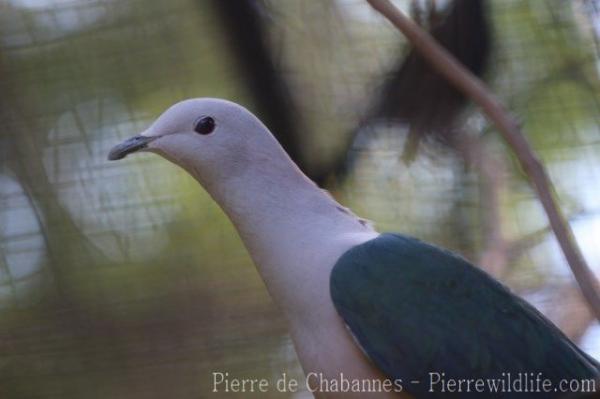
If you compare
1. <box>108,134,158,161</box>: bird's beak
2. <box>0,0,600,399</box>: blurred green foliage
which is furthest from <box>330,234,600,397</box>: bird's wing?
<box>0,0,600,399</box>: blurred green foliage

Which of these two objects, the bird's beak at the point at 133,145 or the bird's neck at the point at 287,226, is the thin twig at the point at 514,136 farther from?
the bird's beak at the point at 133,145

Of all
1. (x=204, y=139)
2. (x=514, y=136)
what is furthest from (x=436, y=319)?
(x=204, y=139)

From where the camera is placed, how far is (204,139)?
148 cm

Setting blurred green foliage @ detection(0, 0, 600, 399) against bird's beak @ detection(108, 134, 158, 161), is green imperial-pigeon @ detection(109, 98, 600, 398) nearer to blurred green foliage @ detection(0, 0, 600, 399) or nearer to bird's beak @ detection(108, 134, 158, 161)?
bird's beak @ detection(108, 134, 158, 161)

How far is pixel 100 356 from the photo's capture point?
183 cm

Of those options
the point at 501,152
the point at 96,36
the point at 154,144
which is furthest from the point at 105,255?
the point at 501,152

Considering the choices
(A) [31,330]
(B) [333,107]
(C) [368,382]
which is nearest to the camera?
(C) [368,382]

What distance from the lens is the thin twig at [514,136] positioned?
1.31 metres

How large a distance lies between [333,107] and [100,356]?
476 mm

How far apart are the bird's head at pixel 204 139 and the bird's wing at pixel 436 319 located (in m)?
0.17

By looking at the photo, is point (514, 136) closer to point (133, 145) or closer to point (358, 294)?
point (358, 294)

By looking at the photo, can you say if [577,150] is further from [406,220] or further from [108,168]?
[108,168]

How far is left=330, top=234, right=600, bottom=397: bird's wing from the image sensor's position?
1423 millimetres

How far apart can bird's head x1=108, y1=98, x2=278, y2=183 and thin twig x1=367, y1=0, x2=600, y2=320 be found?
27 cm
